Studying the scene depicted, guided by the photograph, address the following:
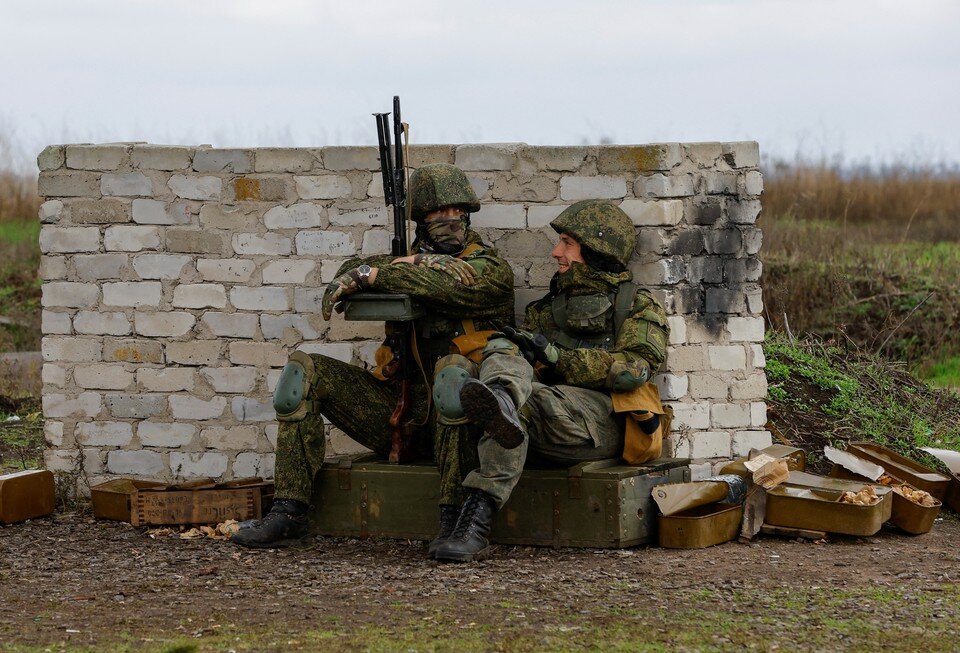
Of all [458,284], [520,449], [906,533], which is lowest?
[906,533]

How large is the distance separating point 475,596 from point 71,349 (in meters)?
3.47

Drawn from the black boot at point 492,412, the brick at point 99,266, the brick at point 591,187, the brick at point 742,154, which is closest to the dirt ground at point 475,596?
the black boot at point 492,412

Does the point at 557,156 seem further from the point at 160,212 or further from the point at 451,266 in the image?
the point at 160,212

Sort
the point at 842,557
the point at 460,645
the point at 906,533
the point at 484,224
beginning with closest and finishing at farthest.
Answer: the point at 460,645, the point at 842,557, the point at 906,533, the point at 484,224

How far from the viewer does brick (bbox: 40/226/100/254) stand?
7.59m

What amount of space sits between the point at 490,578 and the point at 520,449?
2.05ft

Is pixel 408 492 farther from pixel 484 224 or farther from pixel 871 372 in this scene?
pixel 871 372

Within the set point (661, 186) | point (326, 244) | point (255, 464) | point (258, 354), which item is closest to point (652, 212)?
point (661, 186)

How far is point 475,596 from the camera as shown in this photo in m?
5.31

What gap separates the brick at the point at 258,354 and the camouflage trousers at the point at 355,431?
0.97 meters

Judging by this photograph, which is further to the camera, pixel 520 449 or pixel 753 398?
pixel 753 398

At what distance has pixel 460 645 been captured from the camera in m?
4.62

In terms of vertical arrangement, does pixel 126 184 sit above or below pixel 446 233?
above

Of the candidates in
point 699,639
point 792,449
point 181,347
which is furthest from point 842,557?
point 181,347
